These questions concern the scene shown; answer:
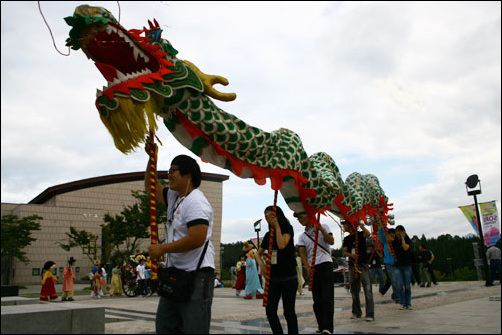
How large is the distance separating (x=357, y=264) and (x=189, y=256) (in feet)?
13.8

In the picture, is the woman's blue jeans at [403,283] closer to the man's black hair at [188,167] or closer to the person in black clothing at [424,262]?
the man's black hair at [188,167]

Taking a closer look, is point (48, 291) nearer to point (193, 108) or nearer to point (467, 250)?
point (193, 108)

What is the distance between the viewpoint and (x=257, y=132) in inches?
192

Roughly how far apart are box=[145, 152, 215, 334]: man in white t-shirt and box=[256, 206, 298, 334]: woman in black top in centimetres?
160

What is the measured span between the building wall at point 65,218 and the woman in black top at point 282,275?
100 ft

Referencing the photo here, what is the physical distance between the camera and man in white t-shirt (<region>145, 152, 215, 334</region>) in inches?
105

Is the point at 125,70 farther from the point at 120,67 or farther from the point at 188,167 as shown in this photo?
the point at 188,167

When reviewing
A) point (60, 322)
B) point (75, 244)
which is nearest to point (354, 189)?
point (60, 322)

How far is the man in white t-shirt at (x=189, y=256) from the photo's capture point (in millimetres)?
2656

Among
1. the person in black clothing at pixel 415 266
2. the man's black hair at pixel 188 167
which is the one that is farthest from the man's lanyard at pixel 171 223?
the person in black clothing at pixel 415 266

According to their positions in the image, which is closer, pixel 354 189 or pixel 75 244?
pixel 354 189

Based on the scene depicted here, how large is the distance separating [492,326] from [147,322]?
488 centimetres

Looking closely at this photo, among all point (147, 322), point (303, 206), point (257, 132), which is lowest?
point (147, 322)

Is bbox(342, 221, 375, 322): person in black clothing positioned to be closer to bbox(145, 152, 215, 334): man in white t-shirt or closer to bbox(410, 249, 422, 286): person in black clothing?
bbox(145, 152, 215, 334): man in white t-shirt
